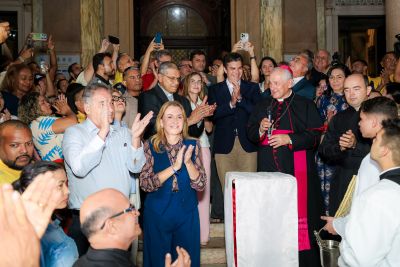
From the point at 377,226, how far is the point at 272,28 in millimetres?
8415

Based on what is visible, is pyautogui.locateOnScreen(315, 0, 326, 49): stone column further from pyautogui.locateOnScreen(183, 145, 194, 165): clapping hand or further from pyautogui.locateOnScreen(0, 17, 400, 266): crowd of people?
pyautogui.locateOnScreen(183, 145, 194, 165): clapping hand

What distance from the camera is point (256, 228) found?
191 inches

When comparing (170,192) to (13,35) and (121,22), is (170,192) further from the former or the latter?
(13,35)

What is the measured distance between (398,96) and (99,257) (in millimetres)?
4089

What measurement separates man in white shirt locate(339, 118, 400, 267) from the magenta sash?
2343 millimetres

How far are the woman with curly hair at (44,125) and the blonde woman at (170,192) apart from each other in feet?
3.08

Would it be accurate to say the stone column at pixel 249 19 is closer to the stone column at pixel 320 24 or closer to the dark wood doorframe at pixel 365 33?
the stone column at pixel 320 24

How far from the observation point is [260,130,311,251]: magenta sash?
5711 mm

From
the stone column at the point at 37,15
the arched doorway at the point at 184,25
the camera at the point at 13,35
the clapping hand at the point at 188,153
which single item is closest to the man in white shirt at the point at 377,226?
the clapping hand at the point at 188,153

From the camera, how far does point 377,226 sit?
3184mm

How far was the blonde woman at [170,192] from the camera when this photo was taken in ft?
16.6

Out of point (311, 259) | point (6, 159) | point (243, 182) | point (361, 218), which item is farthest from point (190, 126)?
point (361, 218)

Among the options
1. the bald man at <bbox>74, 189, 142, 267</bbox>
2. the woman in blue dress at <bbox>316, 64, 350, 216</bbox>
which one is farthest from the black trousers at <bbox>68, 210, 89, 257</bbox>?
the woman in blue dress at <bbox>316, 64, 350, 216</bbox>

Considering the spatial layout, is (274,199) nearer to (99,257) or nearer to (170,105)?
(170,105)
